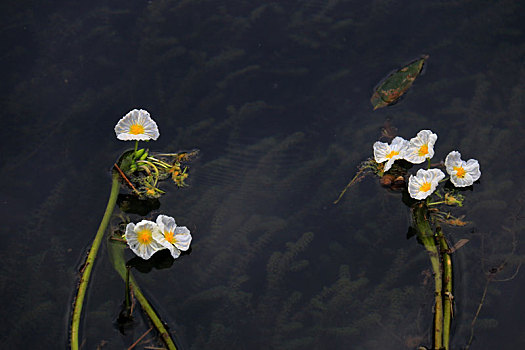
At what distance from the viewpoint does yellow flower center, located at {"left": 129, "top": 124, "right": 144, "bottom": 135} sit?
3016 millimetres

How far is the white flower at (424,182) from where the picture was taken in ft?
9.75

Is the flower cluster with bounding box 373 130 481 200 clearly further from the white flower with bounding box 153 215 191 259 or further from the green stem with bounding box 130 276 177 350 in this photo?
the green stem with bounding box 130 276 177 350

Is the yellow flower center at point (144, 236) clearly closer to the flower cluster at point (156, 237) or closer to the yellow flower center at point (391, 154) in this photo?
the flower cluster at point (156, 237)

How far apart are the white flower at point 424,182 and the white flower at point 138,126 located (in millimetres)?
1336

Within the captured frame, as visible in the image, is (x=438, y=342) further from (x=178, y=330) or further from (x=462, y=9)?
(x=462, y=9)

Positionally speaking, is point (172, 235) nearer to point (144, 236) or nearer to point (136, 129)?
point (144, 236)

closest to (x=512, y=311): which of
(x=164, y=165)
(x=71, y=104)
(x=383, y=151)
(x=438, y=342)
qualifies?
(x=438, y=342)

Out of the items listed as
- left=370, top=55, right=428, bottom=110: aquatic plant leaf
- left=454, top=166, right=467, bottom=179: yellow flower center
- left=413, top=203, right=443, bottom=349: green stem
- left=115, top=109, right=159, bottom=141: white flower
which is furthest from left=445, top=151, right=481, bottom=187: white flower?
left=115, top=109, right=159, bottom=141: white flower

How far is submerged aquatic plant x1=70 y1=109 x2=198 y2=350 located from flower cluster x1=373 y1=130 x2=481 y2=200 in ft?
3.48

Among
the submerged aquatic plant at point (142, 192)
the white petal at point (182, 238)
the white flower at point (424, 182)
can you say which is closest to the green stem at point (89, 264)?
the submerged aquatic plant at point (142, 192)

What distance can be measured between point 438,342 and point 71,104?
2351 mm

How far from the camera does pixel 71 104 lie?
3.39 metres

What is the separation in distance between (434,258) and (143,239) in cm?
143

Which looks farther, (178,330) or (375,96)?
(375,96)
